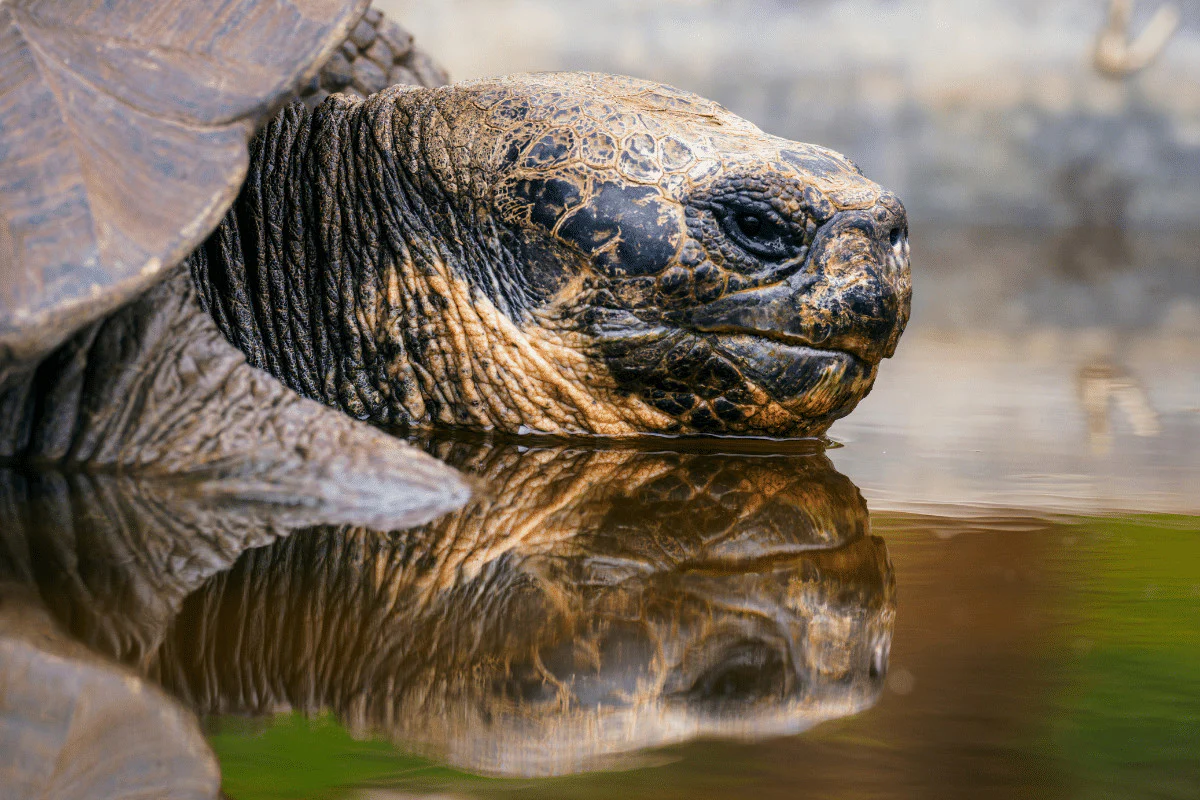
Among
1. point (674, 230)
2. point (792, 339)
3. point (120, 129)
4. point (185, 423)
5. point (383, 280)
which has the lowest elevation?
point (185, 423)

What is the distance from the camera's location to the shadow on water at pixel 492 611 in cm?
133

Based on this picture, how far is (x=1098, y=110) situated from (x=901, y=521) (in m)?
10.7

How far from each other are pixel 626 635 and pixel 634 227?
4.84 ft

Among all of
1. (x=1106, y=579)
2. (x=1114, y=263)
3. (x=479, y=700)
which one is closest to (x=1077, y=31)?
(x=1114, y=263)

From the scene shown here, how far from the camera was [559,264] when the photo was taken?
116 inches

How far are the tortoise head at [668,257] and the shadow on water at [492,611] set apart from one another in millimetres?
577

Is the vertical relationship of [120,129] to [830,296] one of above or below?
below

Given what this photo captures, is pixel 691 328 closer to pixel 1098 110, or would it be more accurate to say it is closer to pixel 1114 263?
pixel 1114 263

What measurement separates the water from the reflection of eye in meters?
0.49

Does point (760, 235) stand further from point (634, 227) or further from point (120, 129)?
point (120, 129)

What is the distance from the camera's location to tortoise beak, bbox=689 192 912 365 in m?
2.88

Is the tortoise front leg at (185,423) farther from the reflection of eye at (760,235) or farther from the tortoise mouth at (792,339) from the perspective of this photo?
the reflection of eye at (760,235)

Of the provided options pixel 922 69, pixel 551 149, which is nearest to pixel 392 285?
pixel 551 149

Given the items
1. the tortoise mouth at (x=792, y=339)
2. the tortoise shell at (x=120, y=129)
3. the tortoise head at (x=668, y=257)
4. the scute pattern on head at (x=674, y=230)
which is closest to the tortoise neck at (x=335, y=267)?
the tortoise head at (x=668, y=257)
